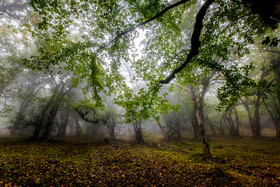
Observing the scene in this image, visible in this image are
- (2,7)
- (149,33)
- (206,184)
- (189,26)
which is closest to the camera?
(206,184)

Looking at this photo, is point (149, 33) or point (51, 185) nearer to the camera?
point (51, 185)

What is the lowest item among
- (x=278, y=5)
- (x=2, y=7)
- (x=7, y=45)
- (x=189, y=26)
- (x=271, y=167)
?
(x=271, y=167)

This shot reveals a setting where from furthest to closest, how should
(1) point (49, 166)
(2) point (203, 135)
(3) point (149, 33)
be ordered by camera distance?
1. (2) point (203, 135)
2. (3) point (149, 33)
3. (1) point (49, 166)

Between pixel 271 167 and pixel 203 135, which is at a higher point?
pixel 203 135

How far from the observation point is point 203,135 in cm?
796

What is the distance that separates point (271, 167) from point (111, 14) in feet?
39.3

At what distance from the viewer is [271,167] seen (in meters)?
5.96

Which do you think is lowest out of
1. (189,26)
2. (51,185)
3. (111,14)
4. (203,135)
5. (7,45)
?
(51,185)

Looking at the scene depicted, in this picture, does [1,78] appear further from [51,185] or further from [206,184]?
[206,184]

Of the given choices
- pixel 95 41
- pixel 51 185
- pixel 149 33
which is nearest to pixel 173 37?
pixel 149 33

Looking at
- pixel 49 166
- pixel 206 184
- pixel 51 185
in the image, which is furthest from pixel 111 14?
pixel 206 184

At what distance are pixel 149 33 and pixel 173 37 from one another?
5.50ft

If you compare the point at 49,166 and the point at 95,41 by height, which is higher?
the point at 95,41

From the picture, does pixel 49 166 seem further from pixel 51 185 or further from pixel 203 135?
pixel 203 135
